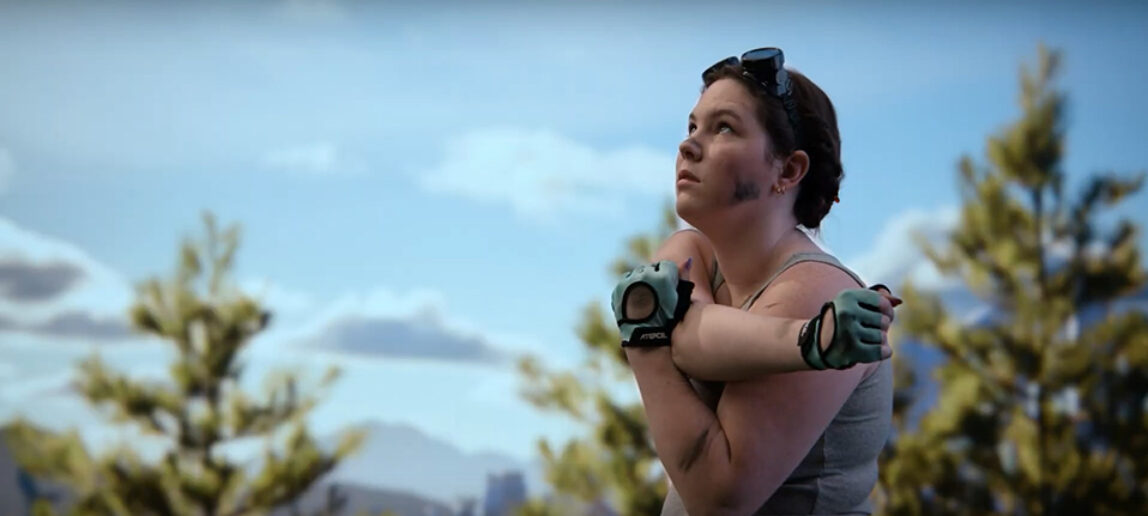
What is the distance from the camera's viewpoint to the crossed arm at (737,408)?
3.53 feet

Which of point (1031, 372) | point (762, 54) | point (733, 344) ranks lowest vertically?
point (1031, 372)

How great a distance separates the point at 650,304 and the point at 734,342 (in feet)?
0.33

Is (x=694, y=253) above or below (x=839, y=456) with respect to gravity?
above

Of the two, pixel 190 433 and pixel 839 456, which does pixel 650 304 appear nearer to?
pixel 839 456

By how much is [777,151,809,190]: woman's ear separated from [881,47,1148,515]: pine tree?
5.73 m

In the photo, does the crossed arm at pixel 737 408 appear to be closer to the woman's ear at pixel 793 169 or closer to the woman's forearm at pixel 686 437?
the woman's forearm at pixel 686 437

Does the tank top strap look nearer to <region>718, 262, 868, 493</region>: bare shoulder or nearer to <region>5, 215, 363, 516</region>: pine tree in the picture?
<region>718, 262, 868, 493</region>: bare shoulder

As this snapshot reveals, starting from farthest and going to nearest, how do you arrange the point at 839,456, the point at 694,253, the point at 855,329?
the point at 694,253
the point at 839,456
the point at 855,329

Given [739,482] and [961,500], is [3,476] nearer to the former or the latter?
[961,500]

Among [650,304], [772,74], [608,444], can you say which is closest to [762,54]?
[772,74]

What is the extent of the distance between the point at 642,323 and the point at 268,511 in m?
6.34

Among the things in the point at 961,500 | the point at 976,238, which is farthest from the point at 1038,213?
the point at 961,500

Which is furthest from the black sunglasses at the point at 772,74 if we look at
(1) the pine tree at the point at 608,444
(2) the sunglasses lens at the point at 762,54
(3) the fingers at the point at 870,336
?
(1) the pine tree at the point at 608,444

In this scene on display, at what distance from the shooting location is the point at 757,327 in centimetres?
105
